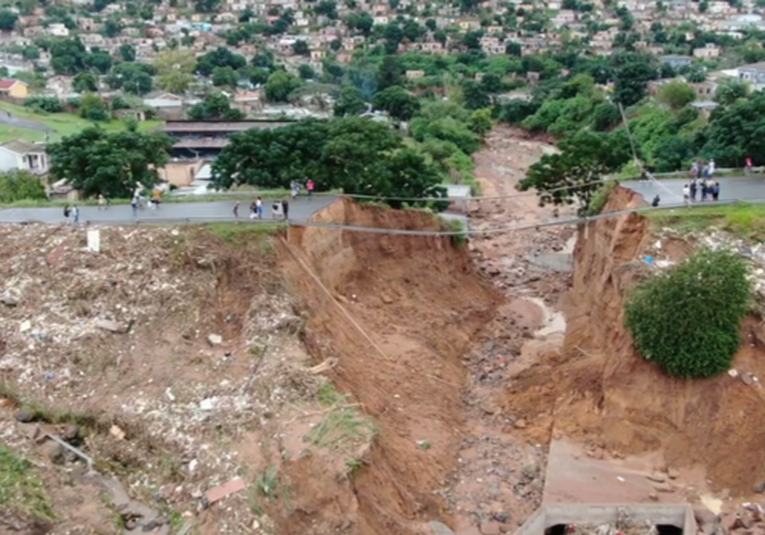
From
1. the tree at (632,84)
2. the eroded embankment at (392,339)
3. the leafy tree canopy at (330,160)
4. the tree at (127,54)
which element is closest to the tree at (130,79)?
the tree at (127,54)

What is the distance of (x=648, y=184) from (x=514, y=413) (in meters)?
9.76

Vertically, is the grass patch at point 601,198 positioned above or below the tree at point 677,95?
below

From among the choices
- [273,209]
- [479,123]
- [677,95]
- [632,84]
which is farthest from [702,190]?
[632,84]

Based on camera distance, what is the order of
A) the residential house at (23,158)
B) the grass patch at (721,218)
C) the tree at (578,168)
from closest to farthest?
the grass patch at (721,218) < the tree at (578,168) < the residential house at (23,158)

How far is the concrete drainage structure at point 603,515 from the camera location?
18.0 metres

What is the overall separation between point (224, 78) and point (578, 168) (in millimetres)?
53822

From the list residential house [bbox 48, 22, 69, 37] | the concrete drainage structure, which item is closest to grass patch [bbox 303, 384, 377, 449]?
the concrete drainage structure

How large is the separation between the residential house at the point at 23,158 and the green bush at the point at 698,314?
34802 mm

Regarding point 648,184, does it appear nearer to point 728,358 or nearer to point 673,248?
point 673,248

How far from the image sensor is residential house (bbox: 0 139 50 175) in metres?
44.8

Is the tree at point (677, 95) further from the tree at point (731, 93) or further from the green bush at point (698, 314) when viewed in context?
the green bush at point (698, 314)

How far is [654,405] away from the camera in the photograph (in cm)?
2055

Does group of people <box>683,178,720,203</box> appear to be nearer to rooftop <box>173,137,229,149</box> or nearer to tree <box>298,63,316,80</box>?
rooftop <box>173,137,229,149</box>

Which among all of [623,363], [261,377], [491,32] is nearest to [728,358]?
[623,363]
